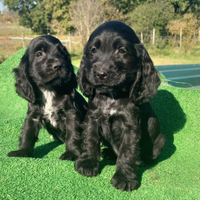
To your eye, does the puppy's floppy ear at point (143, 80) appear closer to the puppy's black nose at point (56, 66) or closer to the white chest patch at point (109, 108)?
the white chest patch at point (109, 108)

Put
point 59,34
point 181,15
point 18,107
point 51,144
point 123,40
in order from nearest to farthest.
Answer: point 123,40 → point 51,144 → point 18,107 → point 181,15 → point 59,34

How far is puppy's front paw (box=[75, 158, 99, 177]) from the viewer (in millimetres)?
2822

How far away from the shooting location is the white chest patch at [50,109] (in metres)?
3.47

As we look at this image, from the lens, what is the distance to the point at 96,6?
27.8 metres

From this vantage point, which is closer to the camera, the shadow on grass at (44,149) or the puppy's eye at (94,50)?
the puppy's eye at (94,50)

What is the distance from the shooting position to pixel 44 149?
402 cm

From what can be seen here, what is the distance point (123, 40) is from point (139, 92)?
0.64 m

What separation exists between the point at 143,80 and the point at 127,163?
98 centimetres

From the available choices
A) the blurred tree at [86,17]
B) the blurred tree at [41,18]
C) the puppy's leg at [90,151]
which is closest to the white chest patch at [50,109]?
the puppy's leg at [90,151]

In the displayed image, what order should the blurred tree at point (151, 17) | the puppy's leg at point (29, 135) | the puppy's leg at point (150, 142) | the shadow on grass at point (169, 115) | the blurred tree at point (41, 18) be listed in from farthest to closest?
the blurred tree at point (41, 18), the blurred tree at point (151, 17), the shadow on grass at point (169, 115), the puppy's leg at point (29, 135), the puppy's leg at point (150, 142)

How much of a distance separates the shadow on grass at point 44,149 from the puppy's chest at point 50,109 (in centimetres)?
64

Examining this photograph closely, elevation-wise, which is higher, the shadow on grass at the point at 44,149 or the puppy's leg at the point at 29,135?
the puppy's leg at the point at 29,135

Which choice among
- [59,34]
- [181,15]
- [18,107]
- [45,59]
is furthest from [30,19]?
[45,59]

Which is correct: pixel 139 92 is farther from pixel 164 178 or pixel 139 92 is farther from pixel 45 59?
pixel 45 59
